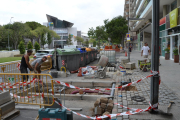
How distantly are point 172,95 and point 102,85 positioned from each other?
3.25 meters

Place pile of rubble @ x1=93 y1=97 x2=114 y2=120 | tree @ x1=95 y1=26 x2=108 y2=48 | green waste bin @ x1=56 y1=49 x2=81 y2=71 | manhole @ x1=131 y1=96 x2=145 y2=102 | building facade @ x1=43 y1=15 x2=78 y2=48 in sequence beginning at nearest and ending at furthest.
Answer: pile of rubble @ x1=93 y1=97 x2=114 y2=120 → manhole @ x1=131 y1=96 x2=145 y2=102 → green waste bin @ x1=56 y1=49 x2=81 y2=71 → tree @ x1=95 y1=26 x2=108 y2=48 → building facade @ x1=43 y1=15 x2=78 y2=48

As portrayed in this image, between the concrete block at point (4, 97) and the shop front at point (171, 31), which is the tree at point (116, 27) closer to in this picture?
the shop front at point (171, 31)

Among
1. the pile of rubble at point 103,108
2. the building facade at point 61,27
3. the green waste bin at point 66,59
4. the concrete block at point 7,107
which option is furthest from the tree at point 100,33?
the building facade at point 61,27

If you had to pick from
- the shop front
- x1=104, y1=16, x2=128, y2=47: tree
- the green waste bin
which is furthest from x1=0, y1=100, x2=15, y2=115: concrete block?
x1=104, y1=16, x2=128, y2=47: tree

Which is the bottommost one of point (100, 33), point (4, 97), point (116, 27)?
point (4, 97)

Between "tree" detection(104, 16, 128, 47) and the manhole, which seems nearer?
the manhole

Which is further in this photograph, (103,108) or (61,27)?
(61,27)

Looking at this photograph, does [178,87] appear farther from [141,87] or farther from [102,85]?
[102,85]

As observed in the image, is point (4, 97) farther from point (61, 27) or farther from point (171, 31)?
point (61, 27)

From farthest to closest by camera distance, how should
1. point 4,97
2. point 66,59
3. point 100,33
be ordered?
1. point 100,33
2. point 66,59
3. point 4,97

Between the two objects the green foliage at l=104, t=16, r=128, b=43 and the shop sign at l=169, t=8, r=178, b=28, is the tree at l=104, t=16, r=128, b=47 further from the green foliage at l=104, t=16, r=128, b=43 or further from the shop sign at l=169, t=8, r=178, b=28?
the shop sign at l=169, t=8, r=178, b=28

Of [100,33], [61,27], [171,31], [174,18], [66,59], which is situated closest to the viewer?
[66,59]

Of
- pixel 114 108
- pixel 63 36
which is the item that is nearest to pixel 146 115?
pixel 114 108

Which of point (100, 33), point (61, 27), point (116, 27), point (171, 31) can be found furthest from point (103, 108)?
point (61, 27)
